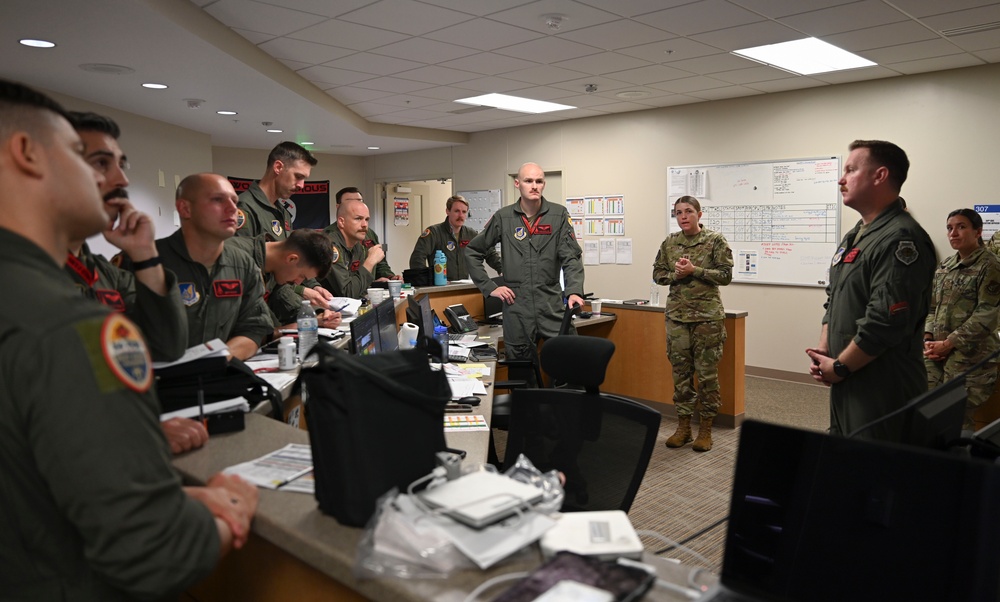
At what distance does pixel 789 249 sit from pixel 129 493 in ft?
21.7

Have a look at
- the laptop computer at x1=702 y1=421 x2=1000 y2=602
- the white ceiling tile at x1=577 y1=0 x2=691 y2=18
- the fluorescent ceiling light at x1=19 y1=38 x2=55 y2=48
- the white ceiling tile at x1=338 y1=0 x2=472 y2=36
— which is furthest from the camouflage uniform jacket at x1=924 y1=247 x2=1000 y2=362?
the fluorescent ceiling light at x1=19 y1=38 x2=55 y2=48

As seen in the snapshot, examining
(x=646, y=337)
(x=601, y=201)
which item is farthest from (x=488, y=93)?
(x=646, y=337)

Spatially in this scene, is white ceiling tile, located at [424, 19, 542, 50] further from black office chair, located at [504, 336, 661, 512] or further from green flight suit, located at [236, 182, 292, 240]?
black office chair, located at [504, 336, 661, 512]

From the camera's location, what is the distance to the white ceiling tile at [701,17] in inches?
158

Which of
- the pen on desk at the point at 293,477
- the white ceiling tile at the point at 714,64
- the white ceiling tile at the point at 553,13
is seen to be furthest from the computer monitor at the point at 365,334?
the white ceiling tile at the point at 714,64

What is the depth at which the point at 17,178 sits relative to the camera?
1009 millimetres

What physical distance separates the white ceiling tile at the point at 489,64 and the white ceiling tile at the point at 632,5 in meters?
1.24

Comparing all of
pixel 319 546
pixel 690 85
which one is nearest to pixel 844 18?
pixel 690 85

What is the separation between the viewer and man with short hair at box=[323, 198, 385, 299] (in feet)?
15.7

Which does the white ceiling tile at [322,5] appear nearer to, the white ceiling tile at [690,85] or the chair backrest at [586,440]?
the chair backrest at [586,440]

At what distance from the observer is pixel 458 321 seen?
4891mm

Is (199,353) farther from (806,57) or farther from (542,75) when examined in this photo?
(806,57)

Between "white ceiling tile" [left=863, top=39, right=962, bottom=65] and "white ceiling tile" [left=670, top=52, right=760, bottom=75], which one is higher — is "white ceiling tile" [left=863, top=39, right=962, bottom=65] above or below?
below

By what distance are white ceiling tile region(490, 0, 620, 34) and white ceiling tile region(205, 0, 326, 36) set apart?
1193mm
